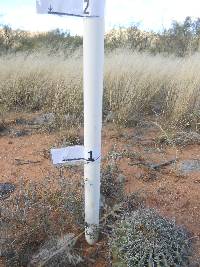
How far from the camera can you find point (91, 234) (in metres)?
3.16

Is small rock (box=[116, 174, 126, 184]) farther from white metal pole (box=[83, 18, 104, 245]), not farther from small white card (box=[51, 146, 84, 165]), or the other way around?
small white card (box=[51, 146, 84, 165])

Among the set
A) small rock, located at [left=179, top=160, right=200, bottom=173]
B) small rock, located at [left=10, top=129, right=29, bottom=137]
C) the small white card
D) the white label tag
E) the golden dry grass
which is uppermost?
the white label tag

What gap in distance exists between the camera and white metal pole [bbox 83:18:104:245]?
2.62 m

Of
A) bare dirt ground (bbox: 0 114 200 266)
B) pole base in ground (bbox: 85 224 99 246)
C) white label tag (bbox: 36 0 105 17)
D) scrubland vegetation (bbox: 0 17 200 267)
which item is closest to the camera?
white label tag (bbox: 36 0 105 17)

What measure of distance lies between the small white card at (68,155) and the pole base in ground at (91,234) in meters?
0.52

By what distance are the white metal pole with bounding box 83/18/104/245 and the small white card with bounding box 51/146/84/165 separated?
0.17ft

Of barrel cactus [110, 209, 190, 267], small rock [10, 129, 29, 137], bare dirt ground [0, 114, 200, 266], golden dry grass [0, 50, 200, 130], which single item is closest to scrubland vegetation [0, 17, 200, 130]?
golden dry grass [0, 50, 200, 130]

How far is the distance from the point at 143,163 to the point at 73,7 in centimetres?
238

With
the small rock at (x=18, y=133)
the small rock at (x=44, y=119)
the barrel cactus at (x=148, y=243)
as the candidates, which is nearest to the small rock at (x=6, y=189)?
the barrel cactus at (x=148, y=243)

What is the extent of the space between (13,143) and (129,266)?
2979 mm

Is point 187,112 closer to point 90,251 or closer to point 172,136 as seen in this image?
point 172,136

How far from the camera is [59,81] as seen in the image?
7.11 metres

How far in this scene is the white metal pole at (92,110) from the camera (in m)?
2.62

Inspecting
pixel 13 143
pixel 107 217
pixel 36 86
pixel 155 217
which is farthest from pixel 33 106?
pixel 155 217
